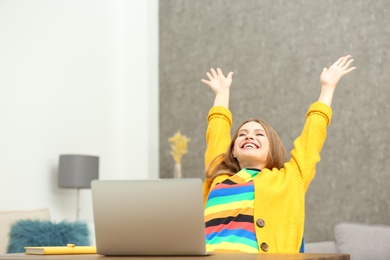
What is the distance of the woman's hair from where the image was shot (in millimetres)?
2816

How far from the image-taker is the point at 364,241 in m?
4.11

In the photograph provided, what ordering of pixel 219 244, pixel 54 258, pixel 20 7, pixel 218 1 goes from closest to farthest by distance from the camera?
pixel 54 258
pixel 219 244
pixel 20 7
pixel 218 1

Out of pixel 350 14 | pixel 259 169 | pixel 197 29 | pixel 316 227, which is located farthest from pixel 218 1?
pixel 259 169

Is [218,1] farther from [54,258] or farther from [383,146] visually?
[54,258]

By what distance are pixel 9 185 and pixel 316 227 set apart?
2.23 metres

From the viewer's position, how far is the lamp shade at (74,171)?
4.92 meters

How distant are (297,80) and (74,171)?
1792mm

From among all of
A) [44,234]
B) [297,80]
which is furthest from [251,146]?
[297,80]

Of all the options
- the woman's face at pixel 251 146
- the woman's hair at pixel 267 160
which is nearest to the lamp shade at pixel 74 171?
the woman's hair at pixel 267 160

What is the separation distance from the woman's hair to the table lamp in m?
2.21

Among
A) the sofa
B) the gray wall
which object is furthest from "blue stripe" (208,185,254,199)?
the gray wall

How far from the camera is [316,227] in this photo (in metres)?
4.78

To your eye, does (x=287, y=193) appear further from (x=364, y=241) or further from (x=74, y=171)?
(x=74, y=171)

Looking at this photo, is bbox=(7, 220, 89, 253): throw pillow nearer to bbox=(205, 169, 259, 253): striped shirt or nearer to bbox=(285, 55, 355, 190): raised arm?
bbox=(205, 169, 259, 253): striped shirt
